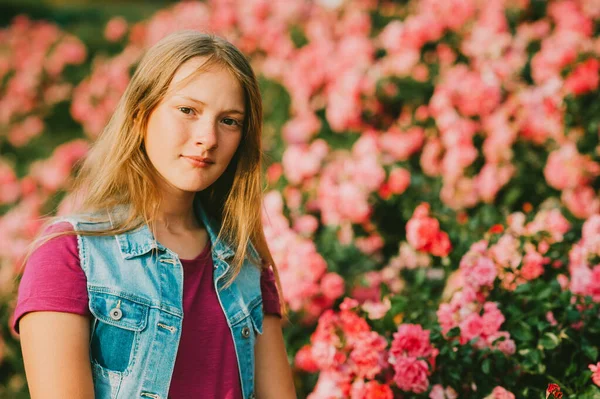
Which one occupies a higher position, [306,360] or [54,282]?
[54,282]

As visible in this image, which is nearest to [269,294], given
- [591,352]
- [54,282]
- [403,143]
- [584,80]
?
[54,282]

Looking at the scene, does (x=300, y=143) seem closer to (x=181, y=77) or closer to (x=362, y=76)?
(x=362, y=76)

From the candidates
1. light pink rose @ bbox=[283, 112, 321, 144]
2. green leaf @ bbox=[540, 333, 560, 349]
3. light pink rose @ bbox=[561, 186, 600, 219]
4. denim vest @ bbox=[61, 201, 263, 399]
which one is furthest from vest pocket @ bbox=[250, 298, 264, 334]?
light pink rose @ bbox=[283, 112, 321, 144]

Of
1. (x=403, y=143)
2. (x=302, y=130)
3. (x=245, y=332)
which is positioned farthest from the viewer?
(x=302, y=130)

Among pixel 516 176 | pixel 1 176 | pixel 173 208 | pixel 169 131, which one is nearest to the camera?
pixel 169 131

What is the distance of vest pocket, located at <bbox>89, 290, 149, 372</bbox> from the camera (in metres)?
1.53

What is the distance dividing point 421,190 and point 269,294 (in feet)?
5.47

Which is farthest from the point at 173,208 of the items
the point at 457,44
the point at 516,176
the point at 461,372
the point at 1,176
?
the point at 1,176

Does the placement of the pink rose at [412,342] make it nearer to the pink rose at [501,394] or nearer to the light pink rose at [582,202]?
the pink rose at [501,394]

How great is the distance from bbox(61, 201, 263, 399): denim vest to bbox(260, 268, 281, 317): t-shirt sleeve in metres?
0.22

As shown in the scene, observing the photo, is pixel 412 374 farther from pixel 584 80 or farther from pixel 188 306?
pixel 584 80

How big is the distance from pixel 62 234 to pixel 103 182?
0.68ft

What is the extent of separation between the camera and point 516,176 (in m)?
3.48

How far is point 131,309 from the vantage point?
5.10 feet
